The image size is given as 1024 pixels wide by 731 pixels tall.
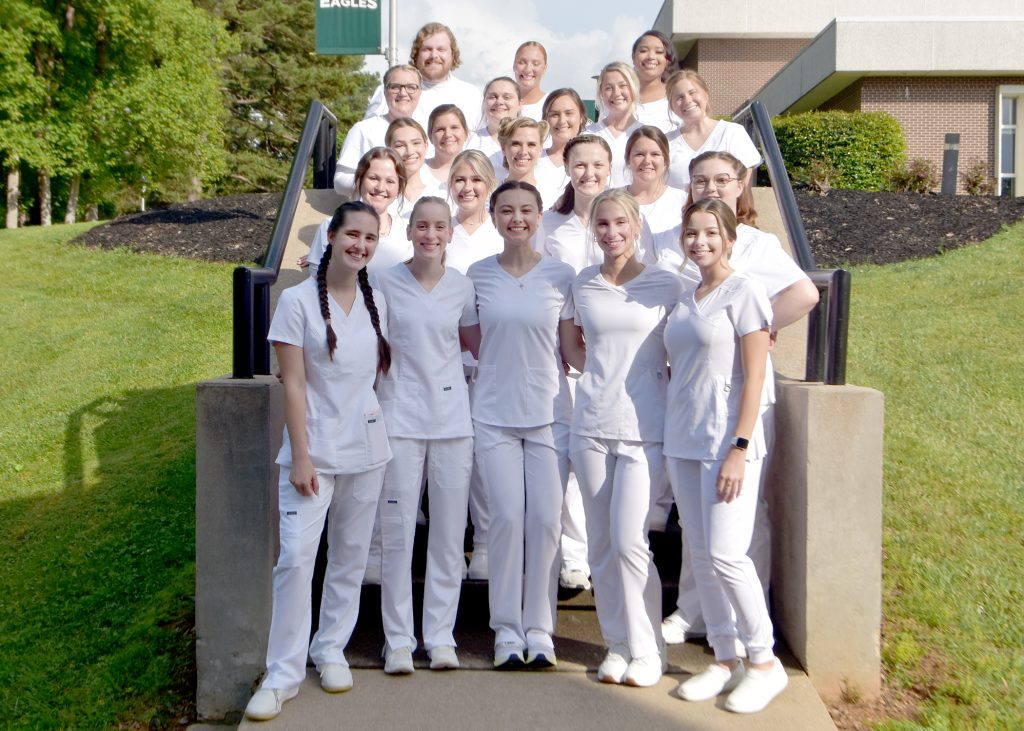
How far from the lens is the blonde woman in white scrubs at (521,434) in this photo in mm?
4102

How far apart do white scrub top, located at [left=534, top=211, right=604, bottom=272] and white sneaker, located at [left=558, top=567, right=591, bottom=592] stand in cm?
135

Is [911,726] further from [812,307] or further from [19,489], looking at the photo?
[19,489]

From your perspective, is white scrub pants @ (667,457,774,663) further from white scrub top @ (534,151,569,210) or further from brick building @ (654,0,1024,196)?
brick building @ (654,0,1024,196)

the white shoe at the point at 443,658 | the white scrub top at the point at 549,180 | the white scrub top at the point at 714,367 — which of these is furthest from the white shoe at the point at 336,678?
the white scrub top at the point at 549,180

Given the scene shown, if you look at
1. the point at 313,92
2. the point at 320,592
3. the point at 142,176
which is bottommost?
the point at 320,592

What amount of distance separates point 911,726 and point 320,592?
2.50m

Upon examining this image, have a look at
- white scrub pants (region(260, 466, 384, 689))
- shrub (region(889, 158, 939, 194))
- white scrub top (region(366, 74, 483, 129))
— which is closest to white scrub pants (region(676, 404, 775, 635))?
white scrub pants (region(260, 466, 384, 689))

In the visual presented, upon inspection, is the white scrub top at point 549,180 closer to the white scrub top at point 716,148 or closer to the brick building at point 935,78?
the white scrub top at point 716,148

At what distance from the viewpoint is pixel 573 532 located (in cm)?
465

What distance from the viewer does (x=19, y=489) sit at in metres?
7.04

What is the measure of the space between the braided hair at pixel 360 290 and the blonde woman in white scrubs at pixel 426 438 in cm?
6

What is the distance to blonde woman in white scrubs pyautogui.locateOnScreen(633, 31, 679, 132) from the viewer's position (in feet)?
20.0

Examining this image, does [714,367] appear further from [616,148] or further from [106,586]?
[106,586]

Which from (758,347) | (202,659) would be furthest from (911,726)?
(202,659)
